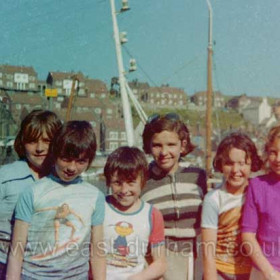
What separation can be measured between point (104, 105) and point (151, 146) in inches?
2328

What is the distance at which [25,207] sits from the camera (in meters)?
2.47

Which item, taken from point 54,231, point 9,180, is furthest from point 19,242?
point 9,180

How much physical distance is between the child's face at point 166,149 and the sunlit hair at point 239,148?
0.93 ft

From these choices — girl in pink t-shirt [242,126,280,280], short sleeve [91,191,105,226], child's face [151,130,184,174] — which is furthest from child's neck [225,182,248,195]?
short sleeve [91,191,105,226]

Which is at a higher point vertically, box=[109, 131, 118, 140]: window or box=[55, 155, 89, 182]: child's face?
box=[109, 131, 118, 140]: window

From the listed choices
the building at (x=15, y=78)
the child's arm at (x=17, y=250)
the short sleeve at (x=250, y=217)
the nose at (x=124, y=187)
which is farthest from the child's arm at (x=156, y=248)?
the building at (x=15, y=78)

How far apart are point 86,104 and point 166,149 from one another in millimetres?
56900

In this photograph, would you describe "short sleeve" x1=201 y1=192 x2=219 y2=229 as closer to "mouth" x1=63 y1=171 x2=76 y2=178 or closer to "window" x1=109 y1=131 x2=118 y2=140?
"mouth" x1=63 y1=171 x2=76 y2=178

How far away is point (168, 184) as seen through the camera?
9.92 ft

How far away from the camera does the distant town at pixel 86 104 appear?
23.9m

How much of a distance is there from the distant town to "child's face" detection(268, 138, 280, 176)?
443 millimetres

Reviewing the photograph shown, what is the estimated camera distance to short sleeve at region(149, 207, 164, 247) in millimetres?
2713

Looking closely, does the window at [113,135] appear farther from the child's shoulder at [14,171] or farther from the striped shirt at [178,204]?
the child's shoulder at [14,171]

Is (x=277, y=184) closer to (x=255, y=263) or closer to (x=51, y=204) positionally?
(x=255, y=263)
